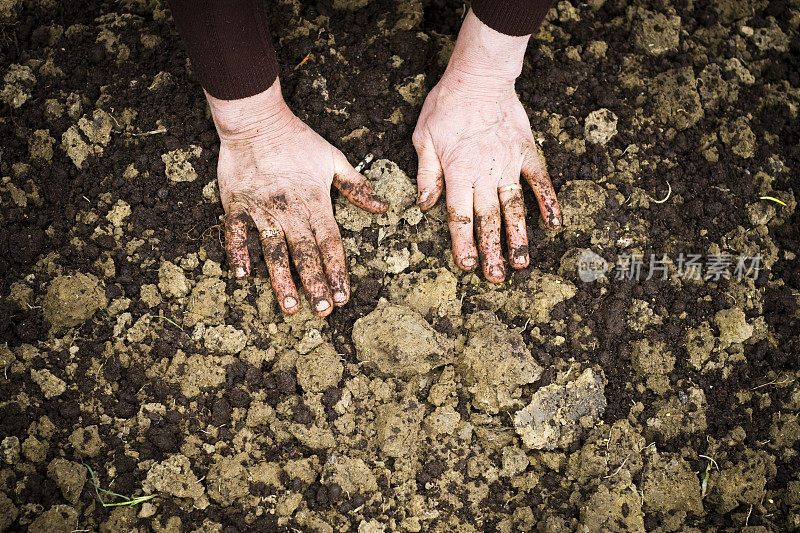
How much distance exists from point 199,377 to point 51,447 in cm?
46

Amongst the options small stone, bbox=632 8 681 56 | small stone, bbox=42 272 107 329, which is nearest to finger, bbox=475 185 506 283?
small stone, bbox=632 8 681 56

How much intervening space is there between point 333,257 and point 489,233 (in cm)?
51

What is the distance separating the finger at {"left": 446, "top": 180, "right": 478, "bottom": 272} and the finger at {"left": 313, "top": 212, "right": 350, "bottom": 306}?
370 mm

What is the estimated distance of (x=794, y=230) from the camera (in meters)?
2.23

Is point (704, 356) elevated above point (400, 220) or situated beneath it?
situated beneath

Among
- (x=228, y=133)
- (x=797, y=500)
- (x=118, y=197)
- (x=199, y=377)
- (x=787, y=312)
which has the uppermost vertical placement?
(x=228, y=133)

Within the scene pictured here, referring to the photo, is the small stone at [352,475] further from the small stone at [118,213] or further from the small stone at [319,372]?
the small stone at [118,213]

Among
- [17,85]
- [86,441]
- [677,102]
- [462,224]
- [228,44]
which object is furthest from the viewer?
[677,102]

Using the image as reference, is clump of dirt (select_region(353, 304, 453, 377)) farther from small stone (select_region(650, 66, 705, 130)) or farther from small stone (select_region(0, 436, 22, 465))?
small stone (select_region(650, 66, 705, 130))

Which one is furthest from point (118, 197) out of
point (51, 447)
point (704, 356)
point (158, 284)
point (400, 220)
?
point (704, 356)

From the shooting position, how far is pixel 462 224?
79.0 inches

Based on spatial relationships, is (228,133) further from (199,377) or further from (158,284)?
(199,377)

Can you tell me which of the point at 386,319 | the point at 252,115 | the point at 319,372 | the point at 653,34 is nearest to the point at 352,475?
the point at 319,372

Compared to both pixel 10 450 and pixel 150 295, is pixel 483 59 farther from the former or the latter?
pixel 10 450
